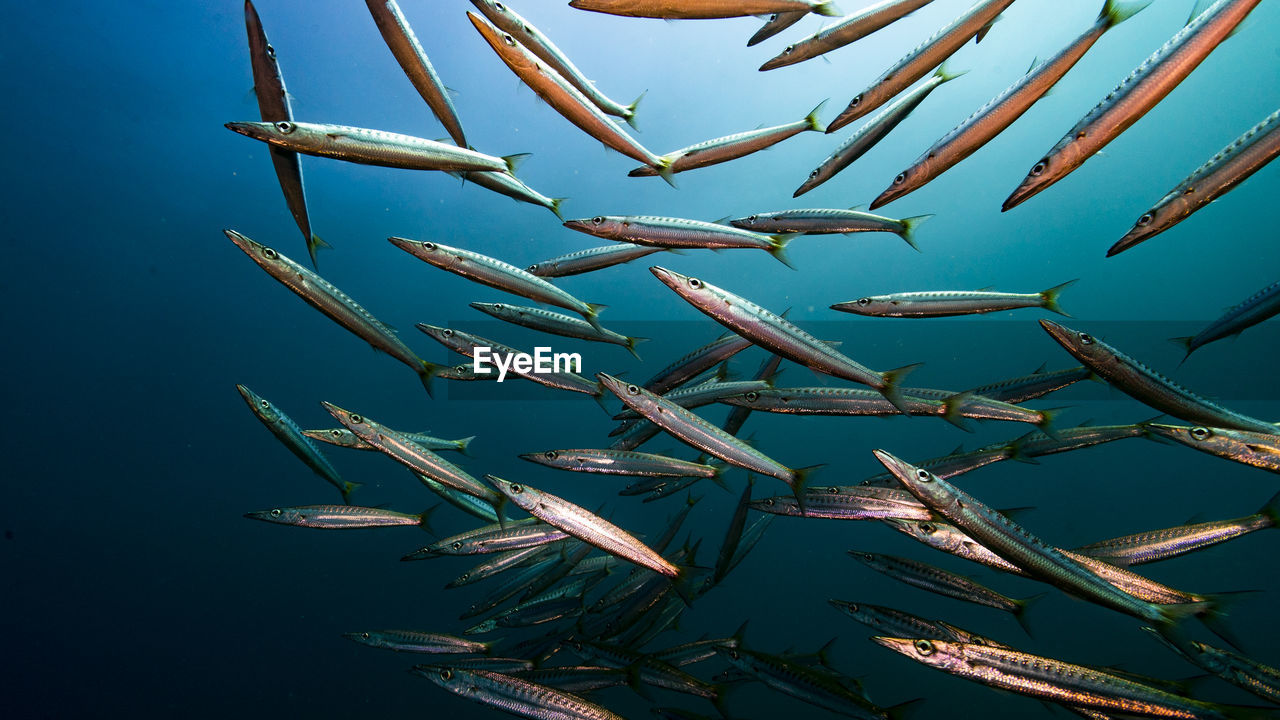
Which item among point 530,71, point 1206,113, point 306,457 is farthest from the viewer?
point 1206,113

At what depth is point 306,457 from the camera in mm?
2953

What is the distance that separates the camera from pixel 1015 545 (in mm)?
1724

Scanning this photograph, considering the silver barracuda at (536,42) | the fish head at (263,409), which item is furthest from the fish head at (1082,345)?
the fish head at (263,409)

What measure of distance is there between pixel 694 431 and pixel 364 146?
166 centimetres

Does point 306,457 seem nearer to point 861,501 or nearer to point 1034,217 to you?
point 861,501

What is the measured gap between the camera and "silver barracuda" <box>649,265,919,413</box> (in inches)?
72.4

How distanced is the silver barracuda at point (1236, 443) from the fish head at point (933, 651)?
51.8 inches

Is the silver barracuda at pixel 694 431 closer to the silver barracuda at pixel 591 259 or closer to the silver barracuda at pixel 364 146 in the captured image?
the silver barracuda at pixel 591 259

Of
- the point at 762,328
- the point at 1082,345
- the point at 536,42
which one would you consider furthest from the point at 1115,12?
the point at 536,42

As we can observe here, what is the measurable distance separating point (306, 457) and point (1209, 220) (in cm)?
1610

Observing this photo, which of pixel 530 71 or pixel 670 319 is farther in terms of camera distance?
pixel 670 319

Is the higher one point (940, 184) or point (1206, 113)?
A: point (1206, 113)

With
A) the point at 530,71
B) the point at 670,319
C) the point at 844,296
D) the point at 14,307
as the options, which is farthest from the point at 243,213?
the point at 844,296

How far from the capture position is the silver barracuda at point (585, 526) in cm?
200
